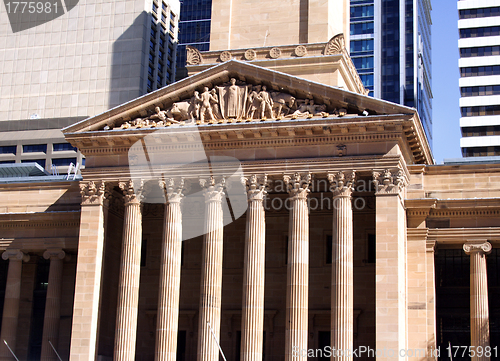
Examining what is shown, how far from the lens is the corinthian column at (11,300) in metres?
56.7

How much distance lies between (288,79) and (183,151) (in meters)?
8.31

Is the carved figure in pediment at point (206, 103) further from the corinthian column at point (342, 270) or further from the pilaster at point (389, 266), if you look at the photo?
the pilaster at point (389, 266)

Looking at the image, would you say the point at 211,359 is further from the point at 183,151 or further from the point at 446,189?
the point at 446,189

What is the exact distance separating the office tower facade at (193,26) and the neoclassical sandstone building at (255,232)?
3451 inches

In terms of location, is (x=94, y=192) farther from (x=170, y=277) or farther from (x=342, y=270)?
(x=342, y=270)

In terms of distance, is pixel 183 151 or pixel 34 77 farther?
pixel 34 77

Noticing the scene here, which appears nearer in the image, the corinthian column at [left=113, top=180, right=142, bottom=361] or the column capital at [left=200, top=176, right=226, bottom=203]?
the corinthian column at [left=113, top=180, right=142, bottom=361]

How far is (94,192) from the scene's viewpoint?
171ft

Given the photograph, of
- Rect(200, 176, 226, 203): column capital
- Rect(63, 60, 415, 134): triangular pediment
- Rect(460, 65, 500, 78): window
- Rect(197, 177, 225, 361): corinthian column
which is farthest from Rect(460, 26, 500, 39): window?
Rect(197, 177, 225, 361): corinthian column

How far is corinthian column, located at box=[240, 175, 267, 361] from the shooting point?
1837 inches

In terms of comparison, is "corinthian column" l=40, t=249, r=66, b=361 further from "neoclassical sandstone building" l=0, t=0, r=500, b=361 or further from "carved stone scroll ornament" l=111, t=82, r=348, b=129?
"carved stone scroll ornament" l=111, t=82, r=348, b=129

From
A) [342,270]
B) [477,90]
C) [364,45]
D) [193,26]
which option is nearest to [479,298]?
[342,270]

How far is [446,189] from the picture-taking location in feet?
173

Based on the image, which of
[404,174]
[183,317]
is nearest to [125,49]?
[183,317]
